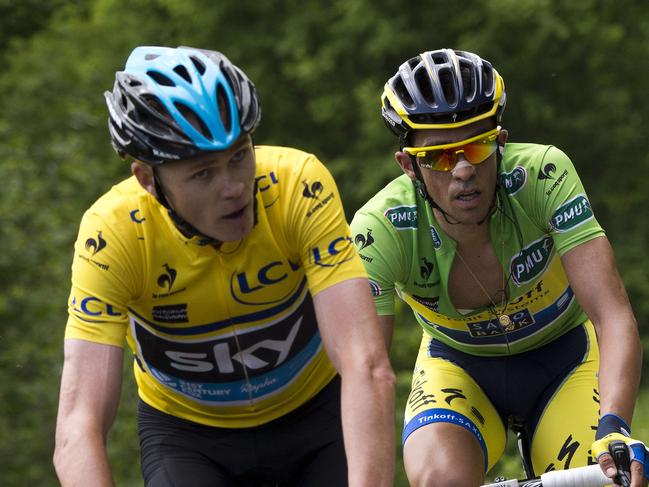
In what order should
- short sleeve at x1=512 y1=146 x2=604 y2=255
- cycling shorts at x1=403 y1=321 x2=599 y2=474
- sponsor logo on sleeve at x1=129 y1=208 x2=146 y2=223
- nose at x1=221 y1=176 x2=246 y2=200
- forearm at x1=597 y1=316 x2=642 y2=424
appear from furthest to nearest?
cycling shorts at x1=403 y1=321 x2=599 y2=474 < short sleeve at x1=512 y1=146 x2=604 y2=255 < forearm at x1=597 y1=316 x2=642 y2=424 < sponsor logo on sleeve at x1=129 y1=208 x2=146 y2=223 < nose at x1=221 y1=176 x2=246 y2=200

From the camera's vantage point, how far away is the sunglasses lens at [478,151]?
4988 mm

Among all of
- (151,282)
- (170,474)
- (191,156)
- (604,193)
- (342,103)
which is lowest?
(604,193)

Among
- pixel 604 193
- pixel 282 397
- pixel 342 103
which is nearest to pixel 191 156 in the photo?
pixel 282 397

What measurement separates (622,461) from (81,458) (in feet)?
→ 5.37

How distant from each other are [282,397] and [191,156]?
1.06m

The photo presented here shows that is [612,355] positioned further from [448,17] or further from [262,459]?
[448,17]

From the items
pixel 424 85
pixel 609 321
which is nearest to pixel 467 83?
pixel 424 85

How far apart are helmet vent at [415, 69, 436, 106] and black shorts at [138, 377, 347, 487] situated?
49.4 inches

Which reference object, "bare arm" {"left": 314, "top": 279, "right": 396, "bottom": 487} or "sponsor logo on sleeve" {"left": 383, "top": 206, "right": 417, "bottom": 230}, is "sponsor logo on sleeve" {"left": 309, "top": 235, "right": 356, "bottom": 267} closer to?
"bare arm" {"left": 314, "top": 279, "right": 396, "bottom": 487}

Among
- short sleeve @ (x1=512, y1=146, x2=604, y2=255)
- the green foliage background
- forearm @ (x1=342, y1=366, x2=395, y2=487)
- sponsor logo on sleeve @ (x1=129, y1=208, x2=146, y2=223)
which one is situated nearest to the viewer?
forearm @ (x1=342, y1=366, x2=395, y2=487)

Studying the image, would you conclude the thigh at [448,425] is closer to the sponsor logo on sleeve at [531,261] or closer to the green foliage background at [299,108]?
the sponsor logo on sleeve at [531,261]

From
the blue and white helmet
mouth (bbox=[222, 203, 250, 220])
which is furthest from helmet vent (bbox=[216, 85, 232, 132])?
mouth (bbox=[222, 203, 250, 220])

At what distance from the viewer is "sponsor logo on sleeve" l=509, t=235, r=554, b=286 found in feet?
17.1

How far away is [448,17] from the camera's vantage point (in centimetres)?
1873
